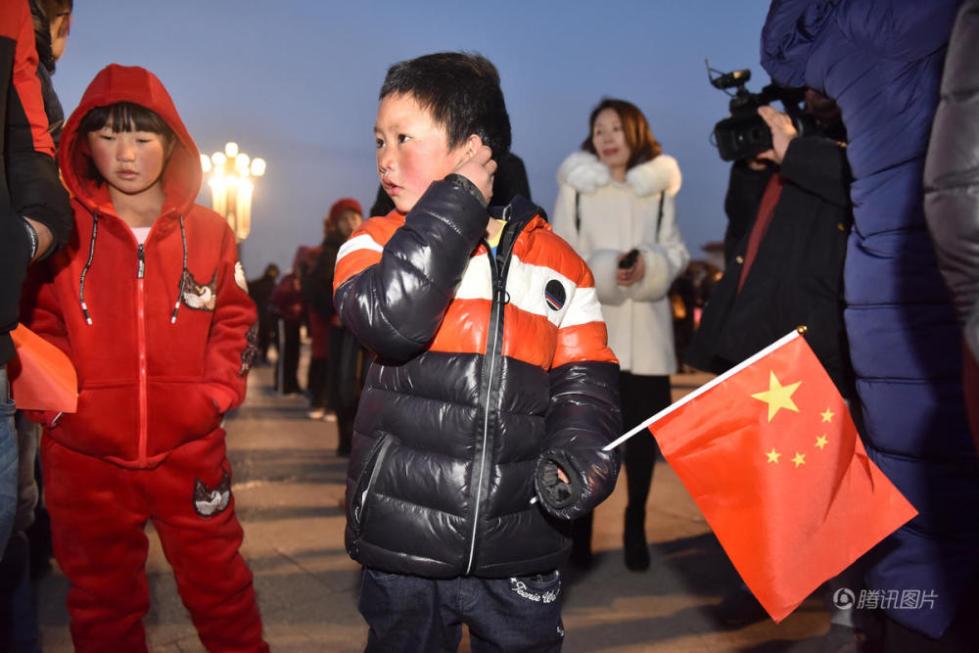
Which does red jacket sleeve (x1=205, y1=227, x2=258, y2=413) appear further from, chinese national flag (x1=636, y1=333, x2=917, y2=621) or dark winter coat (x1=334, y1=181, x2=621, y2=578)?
chinese national flag (x1=636, y1=333, x2=917, y2=621)

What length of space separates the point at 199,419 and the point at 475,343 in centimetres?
121

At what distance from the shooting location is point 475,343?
1909 millimetres

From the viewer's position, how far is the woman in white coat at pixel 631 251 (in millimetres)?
4184

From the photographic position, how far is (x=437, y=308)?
1.78 m

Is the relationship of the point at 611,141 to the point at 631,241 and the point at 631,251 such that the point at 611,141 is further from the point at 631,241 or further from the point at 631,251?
the point at 631,251

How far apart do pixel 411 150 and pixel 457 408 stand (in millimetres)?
618

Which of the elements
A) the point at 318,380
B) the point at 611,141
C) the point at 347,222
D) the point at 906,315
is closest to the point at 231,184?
the point at 318,380

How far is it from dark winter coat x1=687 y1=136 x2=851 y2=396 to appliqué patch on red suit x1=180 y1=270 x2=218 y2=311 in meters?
1.92

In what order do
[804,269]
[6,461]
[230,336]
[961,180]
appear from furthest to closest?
[804,269]
[230,336]
[6,461]
[961,180]

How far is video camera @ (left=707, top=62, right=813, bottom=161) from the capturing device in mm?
3291

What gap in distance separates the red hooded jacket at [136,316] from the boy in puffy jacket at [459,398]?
93cm

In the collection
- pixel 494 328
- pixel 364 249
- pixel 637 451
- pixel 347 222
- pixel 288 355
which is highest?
pixel 364 249

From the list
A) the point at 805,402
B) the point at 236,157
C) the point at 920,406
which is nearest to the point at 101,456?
the point at 805,402

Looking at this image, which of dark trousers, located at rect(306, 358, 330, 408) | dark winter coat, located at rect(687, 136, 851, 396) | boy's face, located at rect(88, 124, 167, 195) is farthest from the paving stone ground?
dark trousers, located at rect(306, 358, 330, 408)
